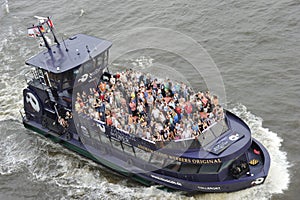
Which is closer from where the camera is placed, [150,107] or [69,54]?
[150,107]

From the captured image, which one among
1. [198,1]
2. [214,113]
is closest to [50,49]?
[214,113]

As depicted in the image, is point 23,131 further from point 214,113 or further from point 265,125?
point 265,125

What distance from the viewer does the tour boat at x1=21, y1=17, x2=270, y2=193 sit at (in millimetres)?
17453

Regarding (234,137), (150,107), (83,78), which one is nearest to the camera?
(234,137)

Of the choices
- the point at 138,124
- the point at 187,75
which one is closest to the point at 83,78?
the point at 138,124

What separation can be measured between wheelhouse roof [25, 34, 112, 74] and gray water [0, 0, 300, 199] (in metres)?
5.12

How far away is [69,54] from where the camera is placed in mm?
21297

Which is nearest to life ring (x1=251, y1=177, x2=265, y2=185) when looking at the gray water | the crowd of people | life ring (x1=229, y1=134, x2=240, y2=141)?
the gray water

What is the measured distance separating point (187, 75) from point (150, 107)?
8.84 metres

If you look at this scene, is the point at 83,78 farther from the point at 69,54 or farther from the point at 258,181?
the point at 258,181

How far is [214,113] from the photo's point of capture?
18516 mm

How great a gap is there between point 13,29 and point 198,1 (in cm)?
1664

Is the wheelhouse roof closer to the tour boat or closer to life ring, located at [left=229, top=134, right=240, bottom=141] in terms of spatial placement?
the tour boat

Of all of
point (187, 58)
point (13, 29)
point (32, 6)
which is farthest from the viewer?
point (32, 6)
